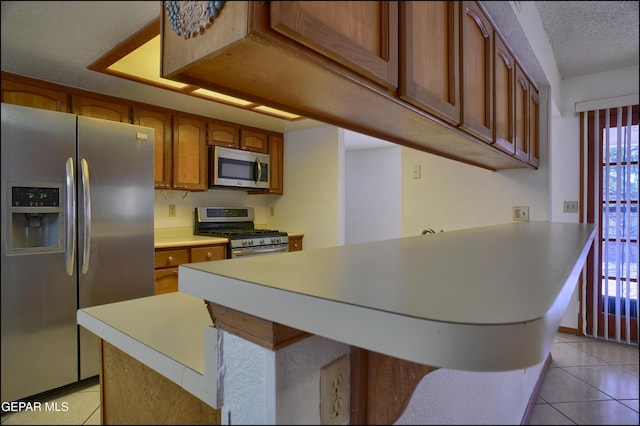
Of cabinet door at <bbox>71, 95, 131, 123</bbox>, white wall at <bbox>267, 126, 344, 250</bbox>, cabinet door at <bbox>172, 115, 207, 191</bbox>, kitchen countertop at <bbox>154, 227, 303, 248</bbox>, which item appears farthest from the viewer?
white wall at <bbox>267, 126, 344, 250</bbox>

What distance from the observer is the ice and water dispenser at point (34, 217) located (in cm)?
36

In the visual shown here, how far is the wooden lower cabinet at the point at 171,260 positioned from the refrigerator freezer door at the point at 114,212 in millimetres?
662

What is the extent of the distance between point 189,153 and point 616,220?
9.97 ft

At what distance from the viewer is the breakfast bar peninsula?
0.82 ft

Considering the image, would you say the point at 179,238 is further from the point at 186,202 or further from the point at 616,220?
the point at 616,220

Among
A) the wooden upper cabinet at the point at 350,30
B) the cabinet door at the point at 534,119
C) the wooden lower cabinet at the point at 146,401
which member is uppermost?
the wooden upper cabinet at the point at 350,30

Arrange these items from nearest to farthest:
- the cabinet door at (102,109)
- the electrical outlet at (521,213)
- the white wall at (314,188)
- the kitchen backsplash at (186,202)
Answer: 1. the electrical outlet at (521,213)
2. the cabinet door at (102,109)
3. the kitchen backsplash at (186,202)
4. the white wall at (314,188)

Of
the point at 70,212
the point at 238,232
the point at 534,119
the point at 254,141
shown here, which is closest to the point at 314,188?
the point at 254,141

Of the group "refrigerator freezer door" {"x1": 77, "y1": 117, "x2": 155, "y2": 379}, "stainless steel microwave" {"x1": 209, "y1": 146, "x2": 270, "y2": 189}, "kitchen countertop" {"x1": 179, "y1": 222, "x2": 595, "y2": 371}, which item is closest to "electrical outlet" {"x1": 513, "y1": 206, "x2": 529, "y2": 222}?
"kitchen countertop" {"x1": 179, "y1": 222, "x2": 595, "y2": 371}

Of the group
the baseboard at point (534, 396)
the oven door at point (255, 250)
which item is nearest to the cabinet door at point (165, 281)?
the oven door at point (255, 250)

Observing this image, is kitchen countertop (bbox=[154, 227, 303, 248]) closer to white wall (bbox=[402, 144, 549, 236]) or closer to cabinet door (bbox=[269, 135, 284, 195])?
cabinet door (bbox=[269, 135, 284, 195])

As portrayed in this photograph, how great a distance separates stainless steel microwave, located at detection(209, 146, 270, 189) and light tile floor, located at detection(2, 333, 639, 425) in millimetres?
2861

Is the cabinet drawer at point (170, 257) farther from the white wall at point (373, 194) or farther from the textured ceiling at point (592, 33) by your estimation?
the white wall at point (373, 194)

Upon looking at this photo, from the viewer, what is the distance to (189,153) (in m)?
2.91
